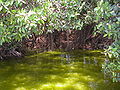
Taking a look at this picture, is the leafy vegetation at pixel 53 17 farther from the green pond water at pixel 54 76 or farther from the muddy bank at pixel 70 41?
the muddy bank at pixel 70 41

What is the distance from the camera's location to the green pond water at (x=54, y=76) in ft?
10.2

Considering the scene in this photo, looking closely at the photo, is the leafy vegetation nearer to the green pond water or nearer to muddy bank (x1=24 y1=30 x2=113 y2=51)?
the green pond water

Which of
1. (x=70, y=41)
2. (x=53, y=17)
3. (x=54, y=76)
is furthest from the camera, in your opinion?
(x=70, y=41)

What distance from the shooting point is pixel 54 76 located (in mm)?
3666

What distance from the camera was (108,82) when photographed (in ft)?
10.7

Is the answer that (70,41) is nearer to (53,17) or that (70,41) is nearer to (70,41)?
(70,41)

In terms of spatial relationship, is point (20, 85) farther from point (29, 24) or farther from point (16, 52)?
point (16, 52)

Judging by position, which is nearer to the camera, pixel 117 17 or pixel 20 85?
pixel 117 17

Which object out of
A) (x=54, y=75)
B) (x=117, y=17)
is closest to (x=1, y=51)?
(x=54, y=75)

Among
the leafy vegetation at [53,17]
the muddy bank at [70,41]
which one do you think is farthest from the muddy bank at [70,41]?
the leafy vegetation at [53,17]

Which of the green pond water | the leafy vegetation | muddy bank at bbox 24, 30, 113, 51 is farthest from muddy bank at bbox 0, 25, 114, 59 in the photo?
the leafy vegetation

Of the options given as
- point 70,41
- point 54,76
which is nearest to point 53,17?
point 54,76

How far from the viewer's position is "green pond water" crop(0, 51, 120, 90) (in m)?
3.12

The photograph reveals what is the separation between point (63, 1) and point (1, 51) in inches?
109
